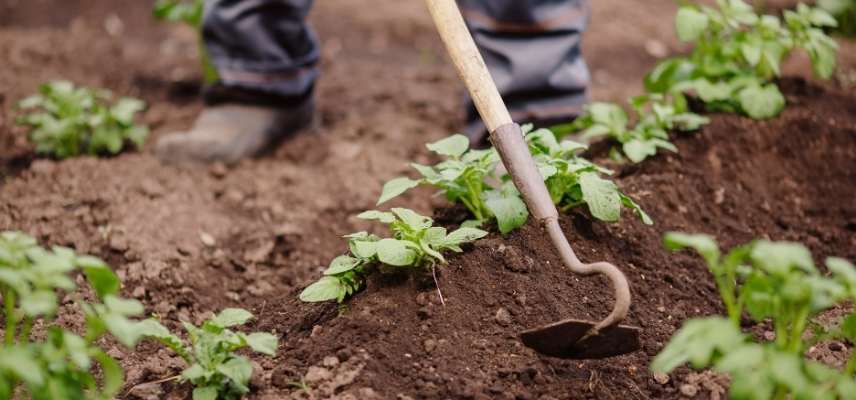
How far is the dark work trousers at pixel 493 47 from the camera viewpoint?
2580 millimetres

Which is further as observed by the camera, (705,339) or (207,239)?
(207,239)

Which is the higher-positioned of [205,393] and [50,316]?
[50,316]

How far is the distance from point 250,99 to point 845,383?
2269 millimetres

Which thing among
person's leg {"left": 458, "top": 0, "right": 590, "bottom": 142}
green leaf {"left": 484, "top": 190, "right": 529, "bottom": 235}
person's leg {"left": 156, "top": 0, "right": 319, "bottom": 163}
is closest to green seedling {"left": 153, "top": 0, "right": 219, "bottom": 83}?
person's leg {"left": 156, "top": 0, "right": 319, "bottom": 163}

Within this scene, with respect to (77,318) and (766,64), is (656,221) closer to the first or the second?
(766,64)

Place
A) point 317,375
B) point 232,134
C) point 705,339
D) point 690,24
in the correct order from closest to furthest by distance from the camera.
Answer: point 705,339, point 317,375, point 690,24, point 232,134

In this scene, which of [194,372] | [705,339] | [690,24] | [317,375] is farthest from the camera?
[690,24]

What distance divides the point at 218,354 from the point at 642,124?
4.42 feet

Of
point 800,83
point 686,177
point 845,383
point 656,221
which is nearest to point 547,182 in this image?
point 656,221

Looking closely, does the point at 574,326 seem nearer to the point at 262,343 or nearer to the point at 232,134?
the point at 262,343

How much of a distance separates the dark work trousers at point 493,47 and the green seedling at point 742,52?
0.33 metres

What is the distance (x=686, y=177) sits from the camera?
2256mm

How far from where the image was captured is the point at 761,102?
2414 millimetres

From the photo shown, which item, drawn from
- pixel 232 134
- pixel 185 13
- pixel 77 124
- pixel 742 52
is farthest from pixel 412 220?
pixel 185 13
